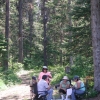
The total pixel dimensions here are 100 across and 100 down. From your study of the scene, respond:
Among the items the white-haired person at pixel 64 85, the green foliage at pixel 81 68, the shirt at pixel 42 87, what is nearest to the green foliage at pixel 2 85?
the green foliage at pixel 81 68

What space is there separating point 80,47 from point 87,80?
2.83 m

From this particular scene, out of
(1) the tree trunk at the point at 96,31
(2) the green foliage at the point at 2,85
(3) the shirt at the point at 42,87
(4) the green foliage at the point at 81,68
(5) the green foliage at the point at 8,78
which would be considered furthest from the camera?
(5) the green foliage at the point at 8,78

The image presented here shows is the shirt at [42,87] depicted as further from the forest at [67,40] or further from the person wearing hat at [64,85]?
the forest at [67,40]

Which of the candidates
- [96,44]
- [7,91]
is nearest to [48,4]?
[7,91]

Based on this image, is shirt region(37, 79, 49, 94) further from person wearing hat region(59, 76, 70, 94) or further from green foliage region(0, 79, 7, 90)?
green foliage region(0, 79, 7, 90)

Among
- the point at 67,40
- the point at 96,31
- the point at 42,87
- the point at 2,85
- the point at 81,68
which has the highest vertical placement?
the point at 96,31

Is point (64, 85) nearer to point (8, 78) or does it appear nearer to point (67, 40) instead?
point (8, 78)

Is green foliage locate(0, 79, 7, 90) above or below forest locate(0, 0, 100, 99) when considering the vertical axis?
below

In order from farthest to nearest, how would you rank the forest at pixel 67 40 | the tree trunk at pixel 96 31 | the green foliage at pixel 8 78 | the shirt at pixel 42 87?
the green foliage at pixel 8 78 → the forest at pixel 67 40 → the tree trunk at pixel 96 31 → the shirt at pixel 42 87

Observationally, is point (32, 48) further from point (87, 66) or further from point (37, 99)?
point (37, 99)

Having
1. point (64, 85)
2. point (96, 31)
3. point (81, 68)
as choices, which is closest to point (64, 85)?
point (64, 85)

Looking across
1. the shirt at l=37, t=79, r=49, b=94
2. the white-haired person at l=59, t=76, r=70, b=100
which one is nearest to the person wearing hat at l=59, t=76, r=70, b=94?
the white-haired person at l=59, t=76, r=70, b=100

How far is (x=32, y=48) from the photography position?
113ft

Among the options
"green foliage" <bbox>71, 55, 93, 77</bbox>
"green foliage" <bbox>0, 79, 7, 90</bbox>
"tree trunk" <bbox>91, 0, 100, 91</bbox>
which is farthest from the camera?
"green foliage" <bbox>71, 55, 93, 77</bbox>
